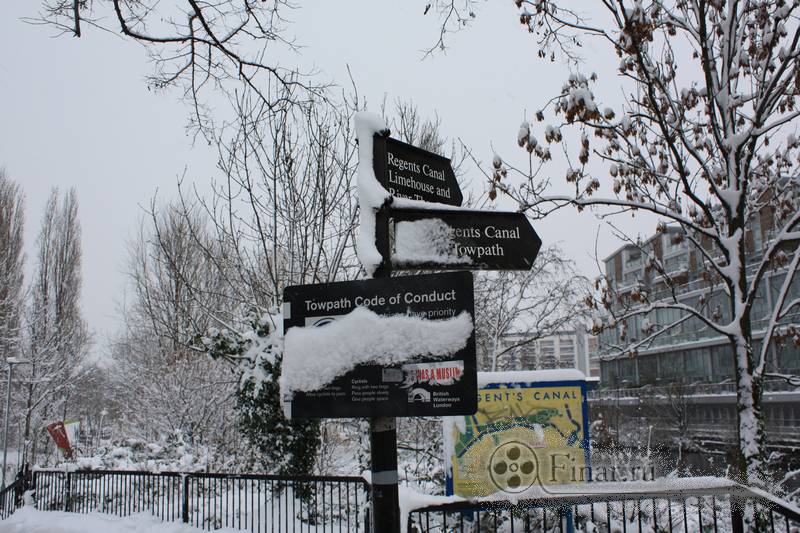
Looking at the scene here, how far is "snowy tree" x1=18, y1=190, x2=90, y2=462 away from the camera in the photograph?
95.5ft

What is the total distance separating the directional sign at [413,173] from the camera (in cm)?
321

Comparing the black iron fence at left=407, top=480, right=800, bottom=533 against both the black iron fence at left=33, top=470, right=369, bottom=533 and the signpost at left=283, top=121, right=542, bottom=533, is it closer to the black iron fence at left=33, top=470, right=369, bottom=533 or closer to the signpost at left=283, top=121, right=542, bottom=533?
the signpost at left=283, top=121, right=542, bottom=533

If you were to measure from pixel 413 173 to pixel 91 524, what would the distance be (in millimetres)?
8319

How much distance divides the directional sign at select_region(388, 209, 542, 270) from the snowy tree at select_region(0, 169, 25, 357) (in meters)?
29.7

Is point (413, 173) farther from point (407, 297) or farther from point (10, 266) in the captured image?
point (10, 266)

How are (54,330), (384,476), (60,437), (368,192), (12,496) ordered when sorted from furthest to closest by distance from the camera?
1. (54,330)
2. (60,437)
3. (12,496)
4. (368,192)
5. (384,476)

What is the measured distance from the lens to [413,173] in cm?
341

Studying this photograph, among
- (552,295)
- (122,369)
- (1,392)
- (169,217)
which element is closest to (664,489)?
(552,295)

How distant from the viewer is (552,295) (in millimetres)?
15570

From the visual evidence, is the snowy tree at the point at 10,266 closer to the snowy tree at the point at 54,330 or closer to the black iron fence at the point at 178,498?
the snowy tree at the point at 54,330

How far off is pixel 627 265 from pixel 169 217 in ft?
117

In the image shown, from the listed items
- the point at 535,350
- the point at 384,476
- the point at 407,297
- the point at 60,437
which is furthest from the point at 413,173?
the point at 535,350

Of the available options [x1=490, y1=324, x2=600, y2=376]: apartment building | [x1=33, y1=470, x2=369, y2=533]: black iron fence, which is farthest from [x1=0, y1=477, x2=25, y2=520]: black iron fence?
[x1=490, y1=324, x2=600, y2=376]: apartment building

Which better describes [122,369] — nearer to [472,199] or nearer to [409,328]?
[472,199]
